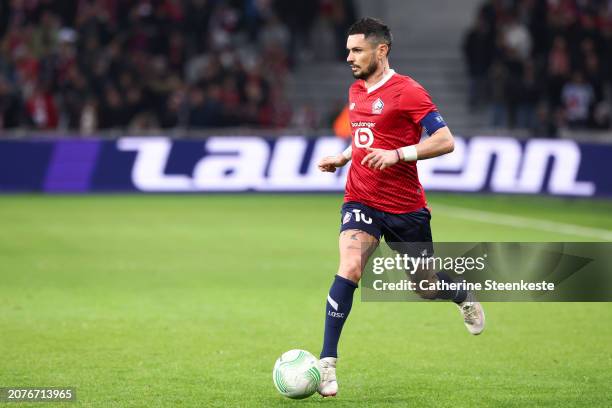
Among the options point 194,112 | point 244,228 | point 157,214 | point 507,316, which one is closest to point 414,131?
point 507,316

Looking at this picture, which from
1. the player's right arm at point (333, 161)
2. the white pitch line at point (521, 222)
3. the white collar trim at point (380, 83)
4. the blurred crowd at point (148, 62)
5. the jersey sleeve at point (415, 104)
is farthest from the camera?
the blurred crowd at point (148, 62)

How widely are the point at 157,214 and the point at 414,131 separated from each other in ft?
44.3

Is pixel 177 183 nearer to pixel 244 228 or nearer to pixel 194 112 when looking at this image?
pixel 194 112

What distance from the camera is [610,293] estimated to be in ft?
36.8

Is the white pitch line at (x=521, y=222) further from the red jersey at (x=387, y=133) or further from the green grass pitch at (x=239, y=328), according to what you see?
the red jersey at (x=387, y=133)

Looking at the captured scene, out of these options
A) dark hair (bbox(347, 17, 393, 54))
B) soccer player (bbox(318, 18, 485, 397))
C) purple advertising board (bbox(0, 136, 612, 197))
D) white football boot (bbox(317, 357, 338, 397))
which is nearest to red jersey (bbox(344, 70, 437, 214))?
soccer player (bbox(318, 18, 485, 397))

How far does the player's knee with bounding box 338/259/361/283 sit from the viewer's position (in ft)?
24.5

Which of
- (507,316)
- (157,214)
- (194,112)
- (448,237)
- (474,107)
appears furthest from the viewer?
(474,107)

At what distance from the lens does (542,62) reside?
28.6m

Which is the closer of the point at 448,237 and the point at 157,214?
the point at 448,237

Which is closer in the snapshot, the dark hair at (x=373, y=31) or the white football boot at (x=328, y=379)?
the white football boot at (x=328, y=379)

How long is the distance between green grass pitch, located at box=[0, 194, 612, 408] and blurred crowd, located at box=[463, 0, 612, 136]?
8681 millimetres

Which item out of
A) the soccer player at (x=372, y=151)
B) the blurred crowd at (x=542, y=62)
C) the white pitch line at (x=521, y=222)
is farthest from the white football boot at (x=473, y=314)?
the blurred crowd at (x=542, y=62)

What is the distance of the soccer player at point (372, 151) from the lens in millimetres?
7457
